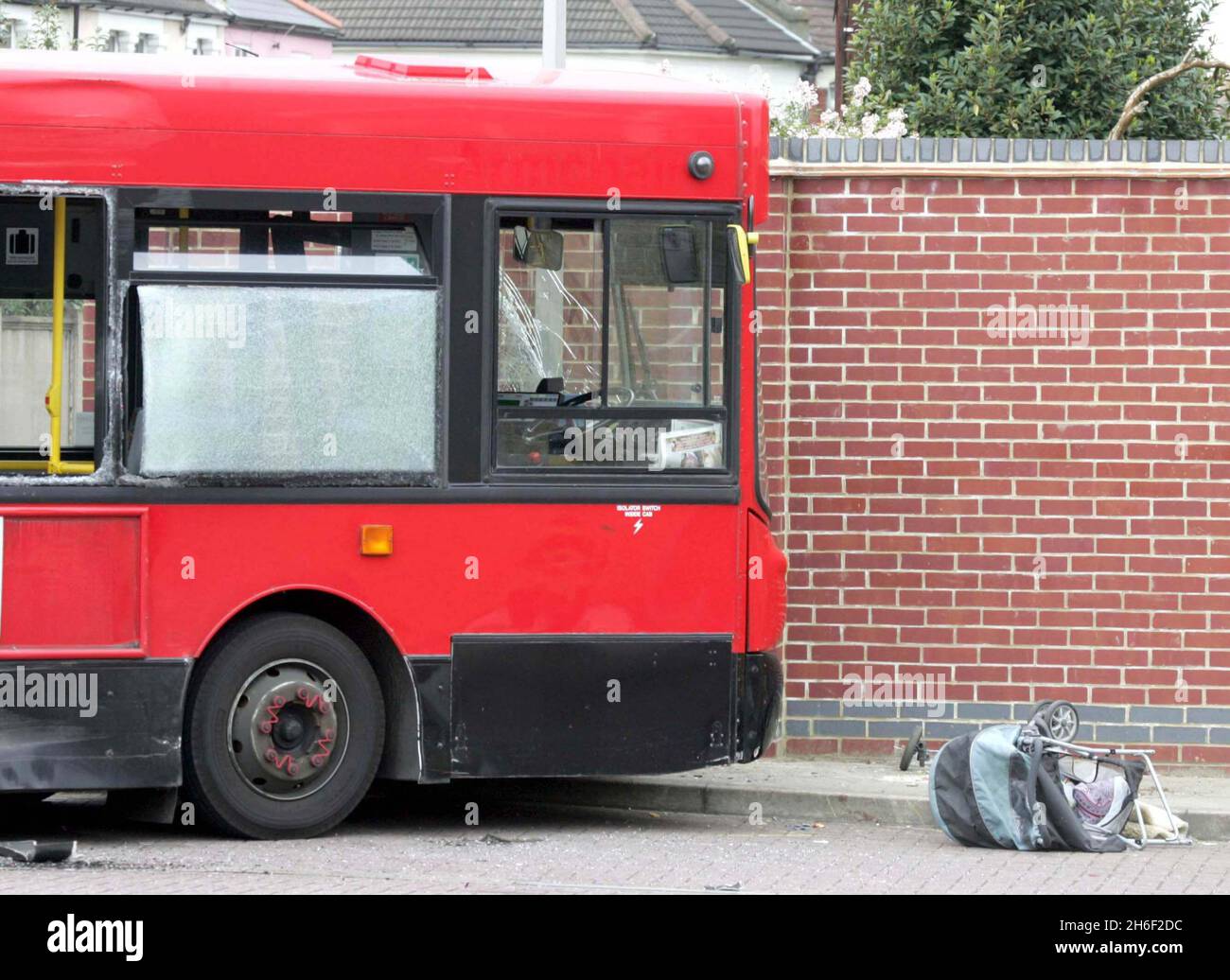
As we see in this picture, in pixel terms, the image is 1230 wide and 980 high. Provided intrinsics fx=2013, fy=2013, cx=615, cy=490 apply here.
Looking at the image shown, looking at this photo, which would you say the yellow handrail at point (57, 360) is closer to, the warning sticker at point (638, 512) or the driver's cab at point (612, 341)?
the driver's cab at point (612, 341)

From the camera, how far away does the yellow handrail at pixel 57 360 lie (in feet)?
28.7

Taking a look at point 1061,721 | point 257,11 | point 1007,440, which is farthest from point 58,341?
point 257,11

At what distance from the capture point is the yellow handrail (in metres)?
8.73

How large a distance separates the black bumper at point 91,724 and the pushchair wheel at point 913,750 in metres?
4.11

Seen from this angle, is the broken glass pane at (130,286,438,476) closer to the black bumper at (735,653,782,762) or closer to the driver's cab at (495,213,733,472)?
the driver's cab at (495,213,733,472)

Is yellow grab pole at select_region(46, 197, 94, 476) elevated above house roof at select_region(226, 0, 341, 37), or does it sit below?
below

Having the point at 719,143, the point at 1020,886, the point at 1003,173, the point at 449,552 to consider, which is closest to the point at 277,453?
the point at 449,552

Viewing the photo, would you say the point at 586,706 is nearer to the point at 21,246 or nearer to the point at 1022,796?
the point at 1022,796

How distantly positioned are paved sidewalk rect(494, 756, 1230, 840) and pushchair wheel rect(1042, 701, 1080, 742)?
35.3 inches

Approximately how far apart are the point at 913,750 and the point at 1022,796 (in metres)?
1.82

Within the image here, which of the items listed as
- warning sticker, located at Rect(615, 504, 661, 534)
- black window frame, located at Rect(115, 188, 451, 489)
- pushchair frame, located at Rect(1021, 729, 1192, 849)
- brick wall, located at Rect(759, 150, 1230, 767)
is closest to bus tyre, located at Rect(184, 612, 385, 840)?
black window frame, located at Rect(115, 188, 451, 489)

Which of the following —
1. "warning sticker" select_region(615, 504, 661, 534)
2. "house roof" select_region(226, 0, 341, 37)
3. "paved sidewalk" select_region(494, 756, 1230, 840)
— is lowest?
"paved sidewalk" select_region(494, 756, 1230, 840)

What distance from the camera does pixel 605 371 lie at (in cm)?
886

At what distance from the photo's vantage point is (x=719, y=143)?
9.14 meters
